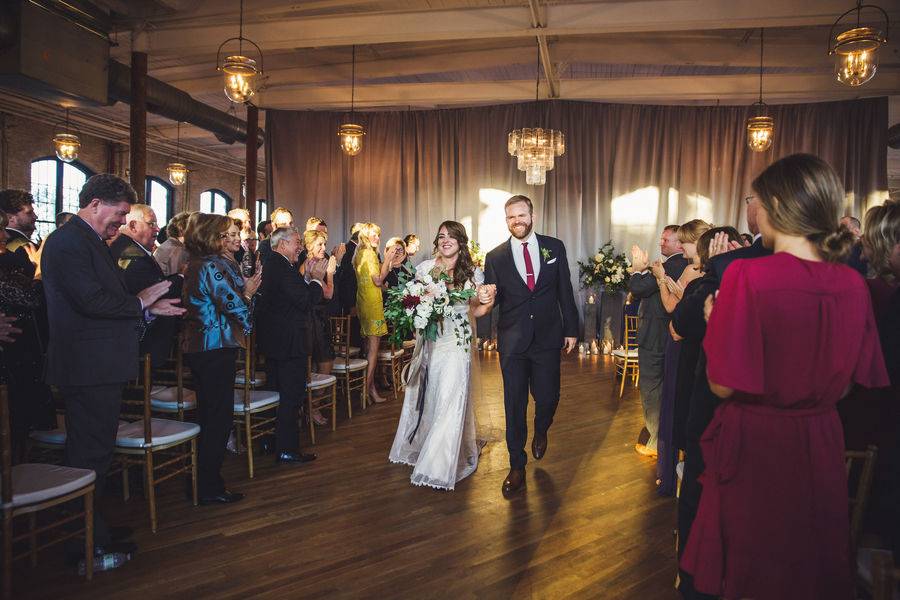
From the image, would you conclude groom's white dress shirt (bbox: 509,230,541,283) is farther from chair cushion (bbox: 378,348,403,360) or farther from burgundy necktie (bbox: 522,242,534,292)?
chair cushion (bbox: 378,348,403,360)

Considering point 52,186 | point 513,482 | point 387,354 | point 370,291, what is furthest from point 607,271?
point 52,186

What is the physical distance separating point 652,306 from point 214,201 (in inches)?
699

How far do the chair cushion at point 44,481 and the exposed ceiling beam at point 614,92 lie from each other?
357 inches

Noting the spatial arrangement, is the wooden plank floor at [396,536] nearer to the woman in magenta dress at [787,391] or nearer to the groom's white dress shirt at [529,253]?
the groom's white dress shirt at [529,253]

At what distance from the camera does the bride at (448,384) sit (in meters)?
4.18

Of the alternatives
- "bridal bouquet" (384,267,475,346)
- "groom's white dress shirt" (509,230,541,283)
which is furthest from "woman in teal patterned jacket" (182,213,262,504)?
"groom's white dress shirt" (509,230,541,283)

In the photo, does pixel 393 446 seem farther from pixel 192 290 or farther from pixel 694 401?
pixel 694 401

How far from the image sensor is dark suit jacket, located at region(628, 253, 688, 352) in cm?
435

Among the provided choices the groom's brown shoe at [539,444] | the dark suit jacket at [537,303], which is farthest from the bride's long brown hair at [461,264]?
the groom's brown shoe at [539,444]

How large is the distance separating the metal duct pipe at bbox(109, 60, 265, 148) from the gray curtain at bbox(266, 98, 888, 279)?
73 centimetres

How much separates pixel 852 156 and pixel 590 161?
418 cm

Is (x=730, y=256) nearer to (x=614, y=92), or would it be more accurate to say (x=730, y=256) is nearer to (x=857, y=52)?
(x=857, y=52)

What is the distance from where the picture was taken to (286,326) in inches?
178

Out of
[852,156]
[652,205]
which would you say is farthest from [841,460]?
[852,156]
